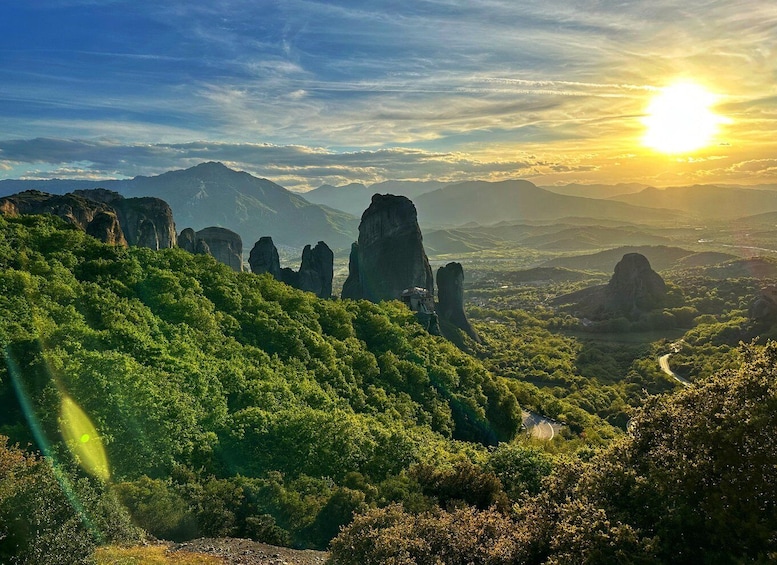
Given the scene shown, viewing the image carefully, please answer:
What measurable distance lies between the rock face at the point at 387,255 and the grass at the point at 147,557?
97.6 metres

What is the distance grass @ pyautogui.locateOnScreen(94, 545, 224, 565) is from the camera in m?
15.6

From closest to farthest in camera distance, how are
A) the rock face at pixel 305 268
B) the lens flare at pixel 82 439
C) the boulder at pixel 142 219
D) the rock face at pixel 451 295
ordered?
1. the lens flare at pixel 82 439
2. the boulder at pixel 142 219
3. the rock face at pixel 305 268
4. the rock face at pixel 451 295

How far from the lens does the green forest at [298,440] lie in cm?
1442

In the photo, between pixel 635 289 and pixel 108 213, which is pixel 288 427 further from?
pixel 635 289

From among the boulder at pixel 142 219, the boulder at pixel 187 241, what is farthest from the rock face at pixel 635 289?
the boulder at pixel 142 219

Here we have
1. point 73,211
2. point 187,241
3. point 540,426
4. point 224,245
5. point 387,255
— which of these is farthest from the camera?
point 224,245

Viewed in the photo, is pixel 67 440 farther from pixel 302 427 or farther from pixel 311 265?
pixel 311 265

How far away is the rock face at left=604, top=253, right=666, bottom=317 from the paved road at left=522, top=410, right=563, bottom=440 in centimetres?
10602

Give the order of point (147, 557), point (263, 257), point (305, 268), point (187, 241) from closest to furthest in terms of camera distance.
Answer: point (147, 557) → point (187, 241) → point (263, 257) → point (305, 268)

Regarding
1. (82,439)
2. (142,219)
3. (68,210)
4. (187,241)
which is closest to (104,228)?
(68,210)

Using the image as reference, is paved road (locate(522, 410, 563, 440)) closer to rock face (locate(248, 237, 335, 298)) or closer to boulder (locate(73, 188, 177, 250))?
rock face (locate(248, 237, 335, 298))

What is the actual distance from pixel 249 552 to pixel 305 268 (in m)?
101

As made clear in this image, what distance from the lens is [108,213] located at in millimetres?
63812

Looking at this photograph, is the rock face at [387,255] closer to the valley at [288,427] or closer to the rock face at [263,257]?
the rock face at [263,257]
